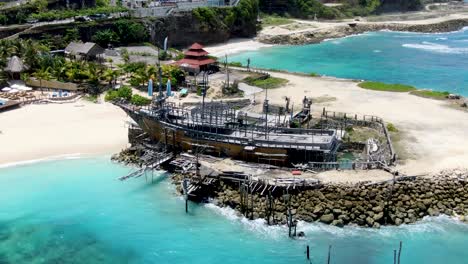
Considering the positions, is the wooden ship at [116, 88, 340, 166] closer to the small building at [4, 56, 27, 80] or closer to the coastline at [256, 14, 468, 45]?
the small building at [4, 56, 27, 80]

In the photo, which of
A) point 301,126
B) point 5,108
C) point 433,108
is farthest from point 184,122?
point 433,108

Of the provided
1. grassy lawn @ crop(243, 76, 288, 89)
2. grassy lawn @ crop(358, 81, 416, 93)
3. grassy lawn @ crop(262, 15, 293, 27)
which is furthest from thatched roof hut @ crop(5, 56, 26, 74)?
grassy lawn @ crop(262, 15, 293, 27)

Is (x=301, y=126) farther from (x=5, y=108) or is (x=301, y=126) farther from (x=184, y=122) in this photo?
(x=5, y=108)

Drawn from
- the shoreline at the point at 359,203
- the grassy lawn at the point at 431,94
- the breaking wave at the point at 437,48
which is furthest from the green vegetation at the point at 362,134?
the breaking wave at the point at 437,48

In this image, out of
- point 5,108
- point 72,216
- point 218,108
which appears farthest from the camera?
point 5,108

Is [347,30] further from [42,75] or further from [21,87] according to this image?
[21,87]

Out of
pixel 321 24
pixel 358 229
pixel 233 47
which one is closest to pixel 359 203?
pixel 358 229

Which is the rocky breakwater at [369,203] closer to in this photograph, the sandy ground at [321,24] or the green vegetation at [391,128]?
the green vegetation at [391,128]

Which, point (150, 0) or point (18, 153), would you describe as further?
point (150, 0)
